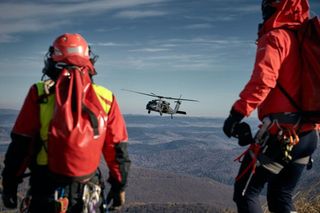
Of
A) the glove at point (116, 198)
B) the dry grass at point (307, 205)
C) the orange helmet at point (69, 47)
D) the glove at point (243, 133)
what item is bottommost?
the dry grass at point (307, 205)

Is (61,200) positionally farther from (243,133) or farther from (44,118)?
(243,133)

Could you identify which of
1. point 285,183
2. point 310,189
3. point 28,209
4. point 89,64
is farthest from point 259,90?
point 310,189

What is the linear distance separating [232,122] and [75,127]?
2.01m

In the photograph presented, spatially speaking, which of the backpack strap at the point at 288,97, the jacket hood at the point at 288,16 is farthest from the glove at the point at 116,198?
the jacket hood at the point at 288,16

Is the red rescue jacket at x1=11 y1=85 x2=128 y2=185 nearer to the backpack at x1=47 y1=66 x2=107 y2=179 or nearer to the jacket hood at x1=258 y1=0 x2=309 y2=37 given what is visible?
the backpack at x1=47 y1=66 x2=107 y2=179

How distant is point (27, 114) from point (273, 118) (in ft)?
10.6

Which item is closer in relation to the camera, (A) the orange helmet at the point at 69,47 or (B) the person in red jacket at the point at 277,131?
(A) the orange helmet at the point at 69,47

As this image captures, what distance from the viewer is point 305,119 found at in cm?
576

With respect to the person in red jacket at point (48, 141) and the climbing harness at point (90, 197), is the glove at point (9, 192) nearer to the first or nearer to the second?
the person in red jacket at point (48, 141)

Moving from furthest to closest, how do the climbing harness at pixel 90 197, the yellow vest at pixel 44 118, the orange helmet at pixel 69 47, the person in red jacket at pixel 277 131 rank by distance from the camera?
the person in red jacket at pixel 277 131, the climbing harness at pixel 90 197, the orange helmet at pixel 69 47, the yellow vest at pixel 44 118

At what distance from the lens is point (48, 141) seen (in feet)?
15.8

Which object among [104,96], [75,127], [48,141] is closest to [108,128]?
[104,96]

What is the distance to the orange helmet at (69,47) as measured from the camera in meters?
5.16

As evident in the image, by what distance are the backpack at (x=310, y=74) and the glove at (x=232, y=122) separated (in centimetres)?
82
